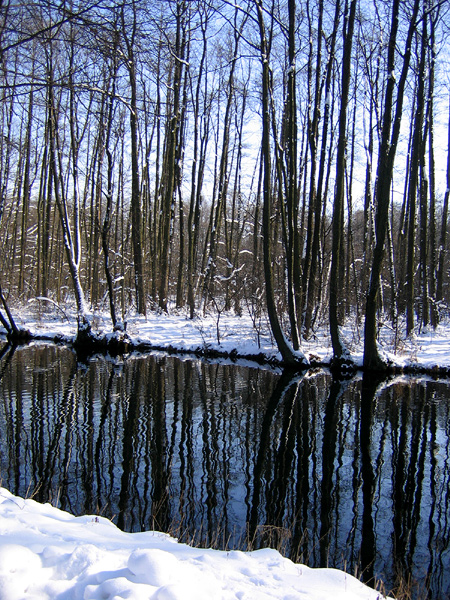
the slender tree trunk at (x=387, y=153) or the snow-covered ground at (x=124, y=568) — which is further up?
the slender tree trunk at (x=387, y=153)

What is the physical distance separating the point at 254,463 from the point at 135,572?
3.93 meters

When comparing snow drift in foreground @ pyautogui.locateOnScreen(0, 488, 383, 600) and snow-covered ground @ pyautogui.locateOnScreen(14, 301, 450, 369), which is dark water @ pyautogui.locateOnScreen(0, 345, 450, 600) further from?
snow-covered ground @ pyautogui.locateOnScreen(14, 301, 450, 369)

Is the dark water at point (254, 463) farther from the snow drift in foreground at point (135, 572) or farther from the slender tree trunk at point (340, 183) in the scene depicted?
the slender tree trunk at point (340, 183)

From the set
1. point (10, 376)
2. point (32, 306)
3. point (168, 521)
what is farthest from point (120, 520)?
point (32, 306)

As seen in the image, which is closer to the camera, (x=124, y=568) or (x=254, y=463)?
(x=124, y=568)

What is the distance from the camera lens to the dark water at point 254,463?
4488 millimetres

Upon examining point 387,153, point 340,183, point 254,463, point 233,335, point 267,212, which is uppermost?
point 387,153

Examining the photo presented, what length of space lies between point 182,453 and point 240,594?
13.5 ft

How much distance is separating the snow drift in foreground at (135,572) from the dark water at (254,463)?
804 millimetres


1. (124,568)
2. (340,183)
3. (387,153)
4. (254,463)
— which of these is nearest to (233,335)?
(340,183)

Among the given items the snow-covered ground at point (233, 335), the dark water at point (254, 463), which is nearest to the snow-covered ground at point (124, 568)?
the dark water at point (254, 463)

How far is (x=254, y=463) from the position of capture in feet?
20.7

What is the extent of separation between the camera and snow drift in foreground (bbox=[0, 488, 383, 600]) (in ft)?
7.84

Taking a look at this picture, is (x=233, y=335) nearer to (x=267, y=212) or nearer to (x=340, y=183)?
(x=267, y=212)
